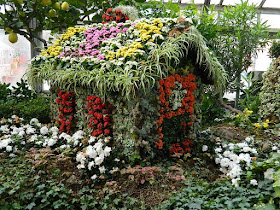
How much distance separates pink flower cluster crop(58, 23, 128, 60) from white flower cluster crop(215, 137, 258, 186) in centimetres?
231

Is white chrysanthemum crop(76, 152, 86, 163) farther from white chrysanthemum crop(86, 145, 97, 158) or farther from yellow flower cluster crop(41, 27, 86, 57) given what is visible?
yellow flower cluster crop(41, 27, 86, 57)

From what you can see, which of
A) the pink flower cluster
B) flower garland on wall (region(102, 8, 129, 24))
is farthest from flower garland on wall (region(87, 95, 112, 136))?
flower garland on wall (region(102, 8, 129, 24))

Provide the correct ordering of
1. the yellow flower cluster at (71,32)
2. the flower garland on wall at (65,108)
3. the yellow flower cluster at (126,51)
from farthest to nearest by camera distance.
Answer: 1. the yellow flower cluster at (71,32)
2. the flower garland on wall at (65,108)
3. the yellow flower cluster at (126,51)

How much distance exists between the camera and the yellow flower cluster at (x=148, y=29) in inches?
147

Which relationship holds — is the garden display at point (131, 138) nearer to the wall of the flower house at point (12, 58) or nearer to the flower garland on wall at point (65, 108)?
the flower garland on wall at point (65, 108)

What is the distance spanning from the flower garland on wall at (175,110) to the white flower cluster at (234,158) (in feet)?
1.69

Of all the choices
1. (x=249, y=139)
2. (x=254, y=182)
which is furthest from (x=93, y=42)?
(x=254, y=182)

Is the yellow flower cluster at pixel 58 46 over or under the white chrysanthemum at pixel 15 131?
over

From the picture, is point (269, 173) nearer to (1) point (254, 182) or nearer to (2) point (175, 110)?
(1) point (254, 182)

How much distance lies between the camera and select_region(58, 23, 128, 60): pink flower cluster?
167 inches

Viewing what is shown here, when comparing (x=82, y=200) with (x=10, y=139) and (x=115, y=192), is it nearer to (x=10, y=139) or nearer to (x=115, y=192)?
(x=115, y=192)

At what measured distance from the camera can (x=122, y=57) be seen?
3.65 m

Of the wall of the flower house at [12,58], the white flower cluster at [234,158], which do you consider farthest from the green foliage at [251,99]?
the wall of the flower house at [12,58]

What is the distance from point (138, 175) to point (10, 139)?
1.99 metres
